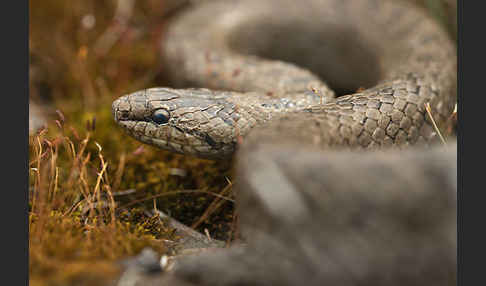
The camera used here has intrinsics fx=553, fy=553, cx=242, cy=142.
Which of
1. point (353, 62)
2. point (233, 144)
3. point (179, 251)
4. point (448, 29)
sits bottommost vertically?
point (179, 251)

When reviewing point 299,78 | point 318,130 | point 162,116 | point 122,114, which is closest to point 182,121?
point 162,116

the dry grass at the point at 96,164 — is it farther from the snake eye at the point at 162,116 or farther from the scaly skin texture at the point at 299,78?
the scaly skin texture at the point at 299,78

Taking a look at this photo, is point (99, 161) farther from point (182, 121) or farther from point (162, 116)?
point (182, 121)

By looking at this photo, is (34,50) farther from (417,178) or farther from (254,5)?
(417,178)

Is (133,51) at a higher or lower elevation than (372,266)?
higher

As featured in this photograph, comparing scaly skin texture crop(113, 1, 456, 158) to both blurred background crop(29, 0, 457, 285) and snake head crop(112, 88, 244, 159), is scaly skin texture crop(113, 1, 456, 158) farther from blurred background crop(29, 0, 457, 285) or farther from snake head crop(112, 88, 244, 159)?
blurred background crop(29, 0, 457, 285)

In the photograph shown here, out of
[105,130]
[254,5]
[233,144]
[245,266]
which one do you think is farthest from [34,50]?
[245,266]

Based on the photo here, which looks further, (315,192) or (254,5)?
(254,5)

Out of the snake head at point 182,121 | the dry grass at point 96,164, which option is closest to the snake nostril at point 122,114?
the snake head at point 182,121
